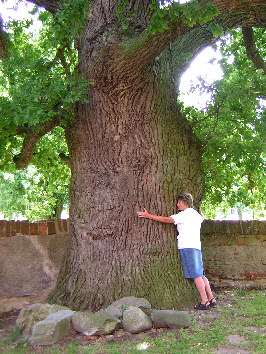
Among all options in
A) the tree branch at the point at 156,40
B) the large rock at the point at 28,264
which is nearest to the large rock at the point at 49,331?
the large rock at the point at 28,264

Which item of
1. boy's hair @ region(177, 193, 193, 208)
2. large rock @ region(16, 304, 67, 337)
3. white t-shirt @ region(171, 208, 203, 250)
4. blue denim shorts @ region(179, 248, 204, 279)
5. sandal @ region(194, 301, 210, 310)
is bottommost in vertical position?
sandal @ region(194, 301, 210, 310)

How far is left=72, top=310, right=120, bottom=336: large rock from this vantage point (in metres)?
4.43

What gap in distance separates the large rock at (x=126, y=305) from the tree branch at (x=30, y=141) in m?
2.74

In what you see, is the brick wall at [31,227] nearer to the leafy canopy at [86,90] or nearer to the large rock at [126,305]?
the leafy canopy at [86,90]

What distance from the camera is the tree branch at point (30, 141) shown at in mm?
6255

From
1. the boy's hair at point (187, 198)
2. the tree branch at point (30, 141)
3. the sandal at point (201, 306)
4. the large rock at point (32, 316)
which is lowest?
the sandal at point (201, 306)

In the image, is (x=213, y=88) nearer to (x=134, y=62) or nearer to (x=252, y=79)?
(x=252, y=79)

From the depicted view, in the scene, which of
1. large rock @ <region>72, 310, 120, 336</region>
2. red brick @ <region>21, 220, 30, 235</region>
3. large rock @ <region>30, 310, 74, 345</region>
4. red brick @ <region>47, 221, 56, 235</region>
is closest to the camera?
large rock @ <region>30, 310, 74, 345</region>

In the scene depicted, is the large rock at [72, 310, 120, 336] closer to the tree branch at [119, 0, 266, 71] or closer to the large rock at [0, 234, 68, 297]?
the large rock at [0, 234, 68, 297]

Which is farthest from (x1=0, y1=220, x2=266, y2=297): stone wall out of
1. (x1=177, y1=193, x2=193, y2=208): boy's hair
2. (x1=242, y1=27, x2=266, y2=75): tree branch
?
(x1=242, y1=27, x2=266, y2=75): tree branch

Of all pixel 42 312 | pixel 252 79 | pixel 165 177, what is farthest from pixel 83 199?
pixel 252 79

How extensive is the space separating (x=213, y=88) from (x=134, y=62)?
1.71 metres

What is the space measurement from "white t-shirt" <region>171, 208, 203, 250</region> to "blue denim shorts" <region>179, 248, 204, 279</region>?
7 centimetres

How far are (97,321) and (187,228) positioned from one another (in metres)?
1.78
